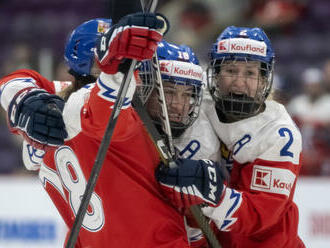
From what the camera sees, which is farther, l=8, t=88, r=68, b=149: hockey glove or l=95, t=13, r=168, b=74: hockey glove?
l=8, t=88, r=68, b=149: hockey glove

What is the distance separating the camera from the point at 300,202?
3996 mm

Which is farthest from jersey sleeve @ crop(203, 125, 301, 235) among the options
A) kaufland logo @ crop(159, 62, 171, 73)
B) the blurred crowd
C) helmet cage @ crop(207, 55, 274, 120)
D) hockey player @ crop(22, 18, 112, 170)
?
the blurred crowd

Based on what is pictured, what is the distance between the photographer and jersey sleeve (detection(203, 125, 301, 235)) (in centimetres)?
214

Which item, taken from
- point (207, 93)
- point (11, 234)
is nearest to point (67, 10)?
point (11, 234)

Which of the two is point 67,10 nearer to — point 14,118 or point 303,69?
point 303,69

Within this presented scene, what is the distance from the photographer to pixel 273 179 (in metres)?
2.17

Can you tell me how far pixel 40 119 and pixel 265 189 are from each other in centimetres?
75

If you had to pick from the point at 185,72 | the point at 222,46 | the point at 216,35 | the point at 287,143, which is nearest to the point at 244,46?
the point at 222,46

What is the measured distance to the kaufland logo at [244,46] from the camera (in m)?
2.23

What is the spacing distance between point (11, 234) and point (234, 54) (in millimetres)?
2376

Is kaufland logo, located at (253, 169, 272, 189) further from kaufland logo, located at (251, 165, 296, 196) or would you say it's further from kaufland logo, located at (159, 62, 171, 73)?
kaufland logo, located at (159, 62, 171, 73)

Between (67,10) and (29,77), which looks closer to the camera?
(29,77)

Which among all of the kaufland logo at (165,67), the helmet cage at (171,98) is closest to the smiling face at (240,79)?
the helmet cage at (171,98)

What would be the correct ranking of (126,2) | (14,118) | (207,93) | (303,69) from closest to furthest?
1. (126,2)
2. (14,118)
3. (207,93)
4. (303,69)
